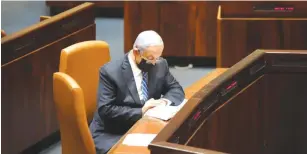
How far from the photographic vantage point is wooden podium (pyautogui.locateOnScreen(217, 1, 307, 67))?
16.2 ft

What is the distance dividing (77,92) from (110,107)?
1.27ft

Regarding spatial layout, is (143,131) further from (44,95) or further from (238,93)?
(44,95)

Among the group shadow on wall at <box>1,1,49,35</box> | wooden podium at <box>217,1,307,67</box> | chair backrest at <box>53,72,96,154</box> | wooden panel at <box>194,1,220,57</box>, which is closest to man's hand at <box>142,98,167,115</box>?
chair backrest at <box>53,72,96,154</box>

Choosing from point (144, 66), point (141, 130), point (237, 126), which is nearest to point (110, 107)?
point (144, 66)

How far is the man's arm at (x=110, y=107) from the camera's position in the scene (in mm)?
3221

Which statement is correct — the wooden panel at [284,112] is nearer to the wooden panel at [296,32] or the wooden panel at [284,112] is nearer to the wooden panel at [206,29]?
the wooden panel at [296,32]

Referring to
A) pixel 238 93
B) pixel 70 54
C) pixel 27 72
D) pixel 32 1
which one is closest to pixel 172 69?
pixel 32 1

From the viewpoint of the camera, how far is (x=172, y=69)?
20.6 ft

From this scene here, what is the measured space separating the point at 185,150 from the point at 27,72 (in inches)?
95.6

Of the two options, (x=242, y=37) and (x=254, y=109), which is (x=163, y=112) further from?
(x=242, y=37)

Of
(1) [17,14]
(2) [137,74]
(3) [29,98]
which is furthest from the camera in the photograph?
(1) [17,14]

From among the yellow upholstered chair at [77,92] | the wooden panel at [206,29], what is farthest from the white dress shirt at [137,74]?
the wooden panel at [206,29]

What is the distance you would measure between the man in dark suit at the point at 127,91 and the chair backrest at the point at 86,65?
18cm

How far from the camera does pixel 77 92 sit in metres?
2.87
